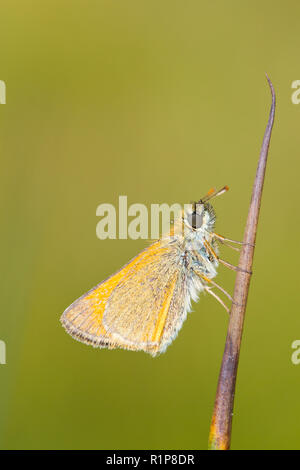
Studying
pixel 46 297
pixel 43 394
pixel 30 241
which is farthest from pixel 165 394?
pixel 30 241

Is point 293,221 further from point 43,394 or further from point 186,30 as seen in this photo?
point 43,394

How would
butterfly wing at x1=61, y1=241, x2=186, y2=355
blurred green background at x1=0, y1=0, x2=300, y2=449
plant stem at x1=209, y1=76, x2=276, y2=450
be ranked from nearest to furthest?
plant stem at x1=209, y1=76, x2=276, y2=450, butterfly wing at x1=61, y1=241, x2=186, y2=355, blurred green background at x1=0, y1=0, x2=300, y2=449

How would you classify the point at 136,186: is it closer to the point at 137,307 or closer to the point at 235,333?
the point at 137,307

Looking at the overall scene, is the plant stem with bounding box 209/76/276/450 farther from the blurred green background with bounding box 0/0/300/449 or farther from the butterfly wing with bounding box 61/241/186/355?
the blurred green background with bounding box 0/0/300/449

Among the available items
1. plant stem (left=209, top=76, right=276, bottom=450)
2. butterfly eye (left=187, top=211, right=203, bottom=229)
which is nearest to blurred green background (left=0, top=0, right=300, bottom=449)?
butterfly eye (left=187, top=211, right=203, bottom=229)

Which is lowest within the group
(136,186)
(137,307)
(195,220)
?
(137,307)

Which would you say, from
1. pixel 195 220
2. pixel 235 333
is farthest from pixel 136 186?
pixel 235 333

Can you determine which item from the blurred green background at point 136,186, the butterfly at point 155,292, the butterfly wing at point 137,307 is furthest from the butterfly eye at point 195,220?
the blurred green background at point 136,186
